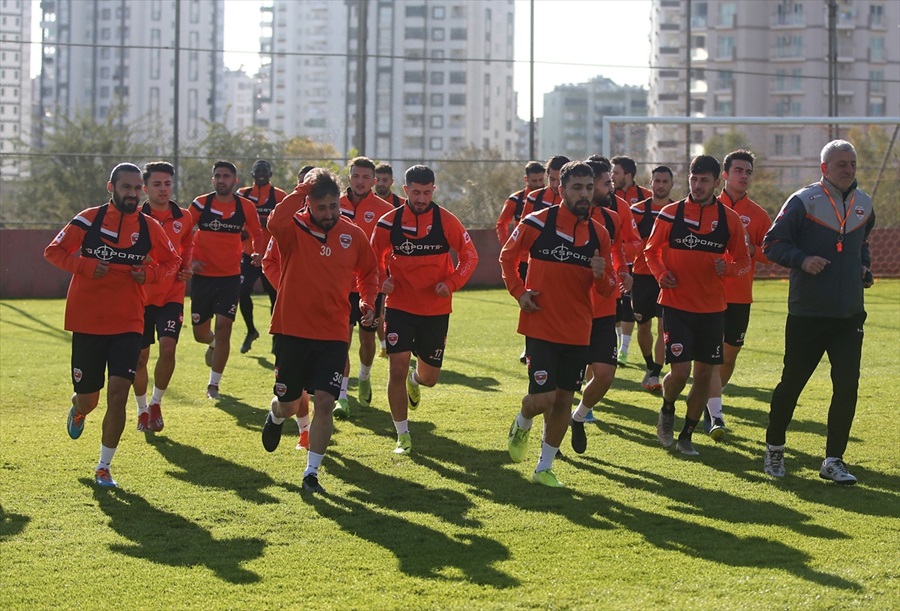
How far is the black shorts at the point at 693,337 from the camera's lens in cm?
909

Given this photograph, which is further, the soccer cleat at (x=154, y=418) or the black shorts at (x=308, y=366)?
the soccer cleat at (x=154, y=418)

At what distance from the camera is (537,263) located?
8.07 meters

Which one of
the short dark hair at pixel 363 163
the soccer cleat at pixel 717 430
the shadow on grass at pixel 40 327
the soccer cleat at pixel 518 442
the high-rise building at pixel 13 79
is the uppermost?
the high-rise building at pixel 13 79

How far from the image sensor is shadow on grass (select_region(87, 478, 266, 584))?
A: 6.30 metres

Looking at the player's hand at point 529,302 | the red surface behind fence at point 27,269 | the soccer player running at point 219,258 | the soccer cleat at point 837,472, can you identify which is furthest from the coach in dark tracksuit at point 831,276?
the red surface behind fence at point 27,269

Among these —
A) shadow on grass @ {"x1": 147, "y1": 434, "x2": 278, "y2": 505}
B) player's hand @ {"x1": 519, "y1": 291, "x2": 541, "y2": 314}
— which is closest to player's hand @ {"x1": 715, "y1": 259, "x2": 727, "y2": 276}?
player's hand @ {"x1": 519, "y1": 291, "x2": 541, "y2": 314}

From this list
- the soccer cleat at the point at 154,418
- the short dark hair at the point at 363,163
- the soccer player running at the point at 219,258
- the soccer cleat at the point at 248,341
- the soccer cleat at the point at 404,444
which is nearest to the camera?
the soccer cleat at the point at 404,444

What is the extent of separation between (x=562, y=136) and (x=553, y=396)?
449ft

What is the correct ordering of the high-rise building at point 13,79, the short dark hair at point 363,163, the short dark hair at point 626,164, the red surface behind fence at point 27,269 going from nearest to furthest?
the short dark hair at point 363,163
the short dark hair at point 626,164
the red surface behind fence at point 27,269
the high-rise building at point 13,79

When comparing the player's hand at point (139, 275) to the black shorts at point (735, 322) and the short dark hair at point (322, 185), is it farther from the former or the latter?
the black shorts at point (735, 322)

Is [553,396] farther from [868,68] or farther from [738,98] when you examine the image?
[868,68]

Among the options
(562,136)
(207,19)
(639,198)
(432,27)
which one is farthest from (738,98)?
(639,198)

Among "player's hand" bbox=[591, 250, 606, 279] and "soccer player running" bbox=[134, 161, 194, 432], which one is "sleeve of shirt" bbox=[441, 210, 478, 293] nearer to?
"player's hand" bbox=[591, 250, 606, 279]

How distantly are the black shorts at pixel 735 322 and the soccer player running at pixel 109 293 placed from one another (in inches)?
183
